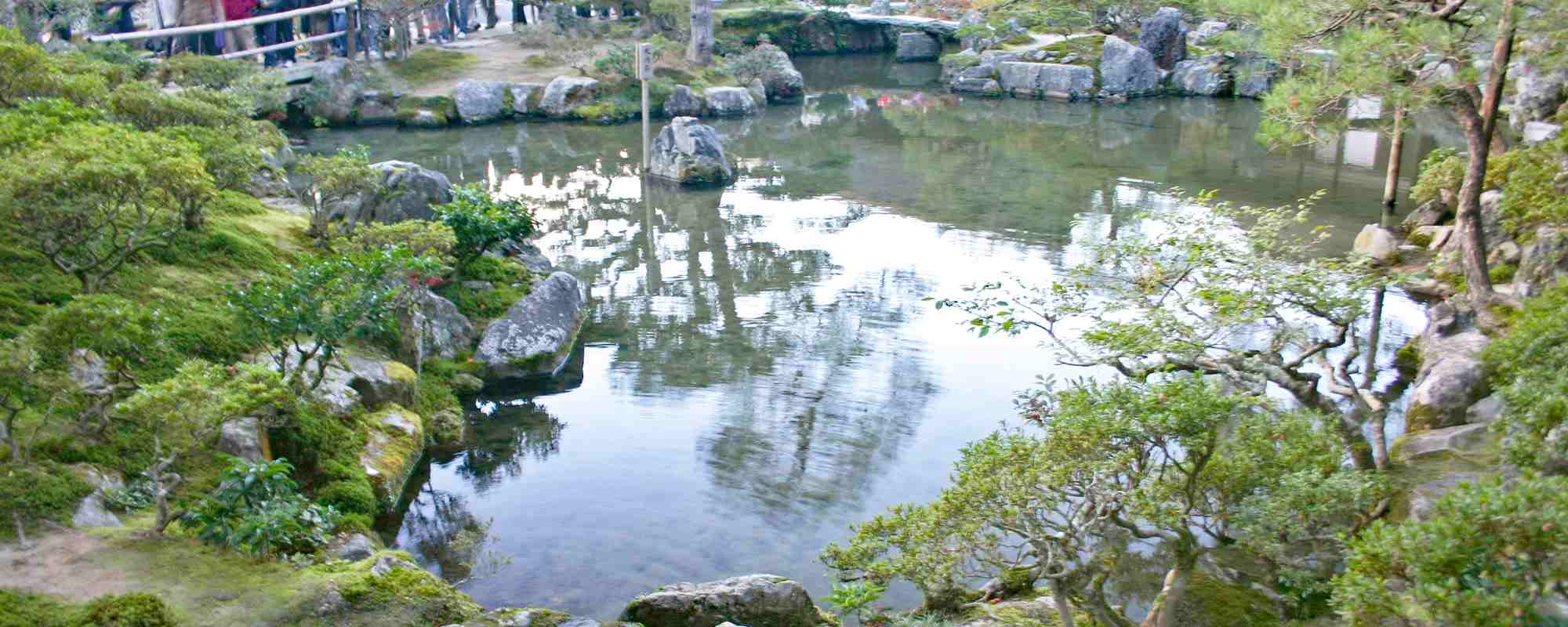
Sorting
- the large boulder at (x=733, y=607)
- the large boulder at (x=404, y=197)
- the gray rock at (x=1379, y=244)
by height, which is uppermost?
the large boulder at (x=404, y=197)

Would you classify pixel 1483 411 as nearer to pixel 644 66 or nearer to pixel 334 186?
pixel 334 186

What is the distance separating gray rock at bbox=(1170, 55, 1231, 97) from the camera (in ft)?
123

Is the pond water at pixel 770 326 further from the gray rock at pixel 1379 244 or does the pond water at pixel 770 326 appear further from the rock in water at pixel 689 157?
the gray rock at pixel 1379 244

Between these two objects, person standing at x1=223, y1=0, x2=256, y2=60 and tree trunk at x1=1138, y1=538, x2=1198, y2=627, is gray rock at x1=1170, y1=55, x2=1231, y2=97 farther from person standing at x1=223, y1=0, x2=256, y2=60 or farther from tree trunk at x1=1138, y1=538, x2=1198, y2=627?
tree trunk at x1=1138, y1=538, x2=1198, y2=627

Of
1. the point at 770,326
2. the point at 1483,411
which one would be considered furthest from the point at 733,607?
the point at 770,326

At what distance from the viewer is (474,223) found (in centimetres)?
1552

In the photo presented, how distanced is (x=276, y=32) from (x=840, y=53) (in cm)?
2543

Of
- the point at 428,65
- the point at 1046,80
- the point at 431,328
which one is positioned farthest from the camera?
the point at 1046,80

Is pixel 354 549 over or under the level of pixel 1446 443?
under

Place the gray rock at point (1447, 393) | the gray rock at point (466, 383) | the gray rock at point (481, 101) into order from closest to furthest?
the gray rock at point (1447, 393)
the gray rock at point (466, 383)
the gray rock at point (481, 101)

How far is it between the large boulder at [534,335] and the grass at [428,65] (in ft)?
65.7

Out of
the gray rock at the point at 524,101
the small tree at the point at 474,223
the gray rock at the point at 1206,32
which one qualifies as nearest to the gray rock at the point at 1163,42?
the gray rock at the point at 1206,32

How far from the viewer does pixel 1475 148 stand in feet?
40.9

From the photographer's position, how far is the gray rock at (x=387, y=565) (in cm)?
820
